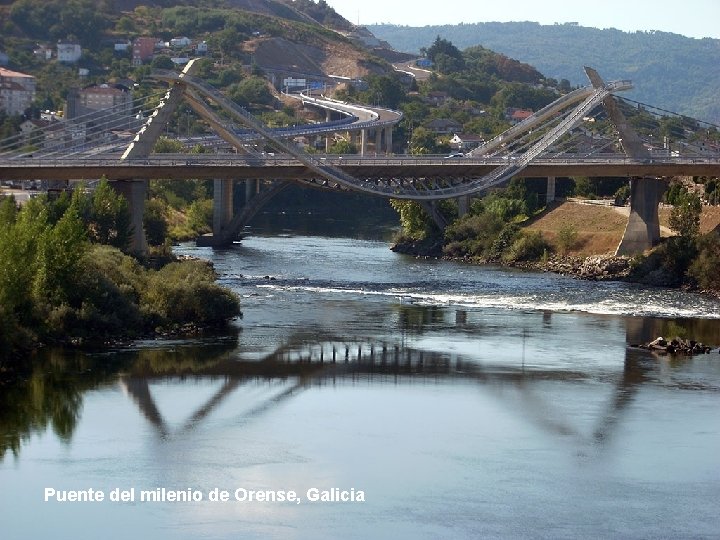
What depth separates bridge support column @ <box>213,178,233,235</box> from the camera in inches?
3191

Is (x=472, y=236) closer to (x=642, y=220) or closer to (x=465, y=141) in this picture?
(x=642, y=220)

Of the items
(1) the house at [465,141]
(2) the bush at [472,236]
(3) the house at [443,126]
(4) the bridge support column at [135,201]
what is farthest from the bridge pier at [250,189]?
Result: (3) the house at [443,126]

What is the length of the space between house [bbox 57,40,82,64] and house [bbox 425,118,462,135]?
114 feet

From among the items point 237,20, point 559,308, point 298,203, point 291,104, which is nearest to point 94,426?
point 559,308

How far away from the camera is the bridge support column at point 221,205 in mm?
81062

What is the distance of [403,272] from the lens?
6712 centimetres

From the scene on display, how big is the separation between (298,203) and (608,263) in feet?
140

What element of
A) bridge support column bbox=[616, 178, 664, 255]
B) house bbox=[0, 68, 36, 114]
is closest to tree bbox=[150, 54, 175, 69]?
house bbox=[0, 68, 36, 114]

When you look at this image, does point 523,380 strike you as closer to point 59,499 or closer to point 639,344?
point 639,344

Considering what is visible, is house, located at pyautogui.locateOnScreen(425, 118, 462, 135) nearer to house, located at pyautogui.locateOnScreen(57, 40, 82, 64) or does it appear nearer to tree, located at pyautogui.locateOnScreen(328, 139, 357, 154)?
tree, located at pyautogui.locateOnScreen(328, 139, 357, 154)

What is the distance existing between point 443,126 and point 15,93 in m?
33.4

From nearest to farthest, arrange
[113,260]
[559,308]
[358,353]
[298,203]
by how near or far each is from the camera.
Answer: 1. [358,353]
2. [113,260]
3. [559,308]
4. [298,203]

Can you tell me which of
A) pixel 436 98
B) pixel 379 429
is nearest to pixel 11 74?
pixel 436 98

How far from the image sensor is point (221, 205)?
82.1 m
